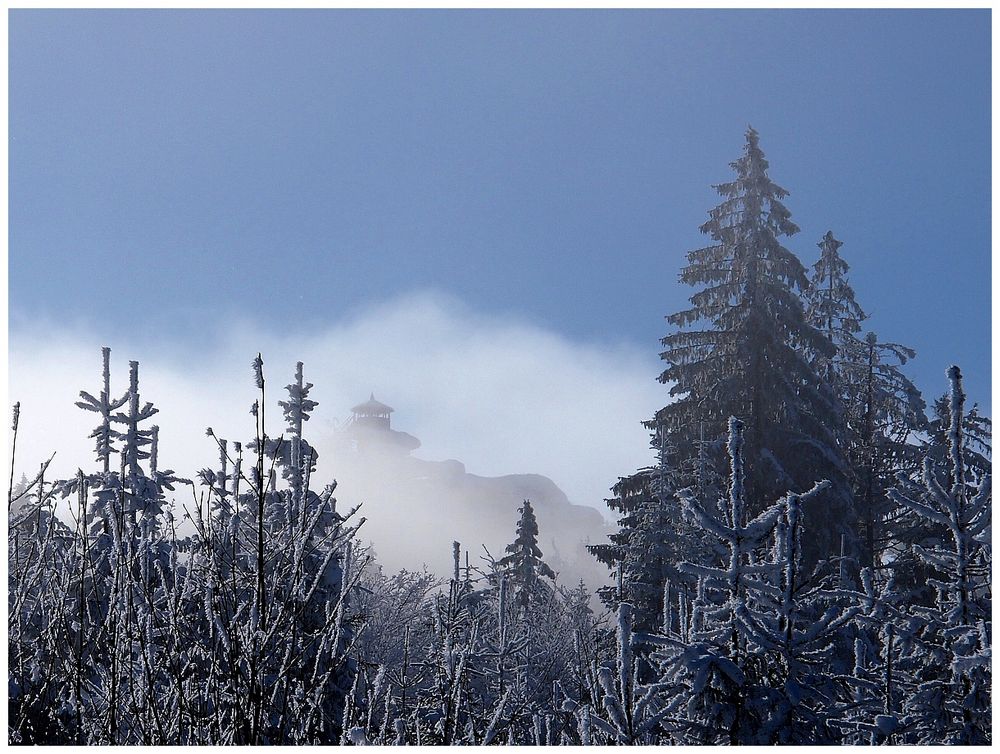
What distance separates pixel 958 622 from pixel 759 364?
13234 mm

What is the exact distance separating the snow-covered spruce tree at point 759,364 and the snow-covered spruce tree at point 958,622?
421 inches

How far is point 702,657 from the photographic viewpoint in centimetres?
584

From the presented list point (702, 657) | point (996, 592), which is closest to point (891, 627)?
point (996, 592)

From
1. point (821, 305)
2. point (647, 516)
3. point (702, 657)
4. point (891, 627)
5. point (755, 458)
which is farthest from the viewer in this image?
point (821, 305)

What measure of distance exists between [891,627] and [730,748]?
2832mm

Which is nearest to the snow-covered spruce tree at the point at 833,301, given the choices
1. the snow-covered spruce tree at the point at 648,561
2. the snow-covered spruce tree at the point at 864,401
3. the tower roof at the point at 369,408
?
the snow-covered spruce tree at the point at 864,401

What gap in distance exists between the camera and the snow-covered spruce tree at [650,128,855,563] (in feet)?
59.7

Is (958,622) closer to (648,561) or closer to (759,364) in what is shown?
(648,561)

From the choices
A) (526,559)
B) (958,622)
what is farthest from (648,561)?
(526,559)

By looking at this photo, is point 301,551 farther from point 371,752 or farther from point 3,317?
point 3,317

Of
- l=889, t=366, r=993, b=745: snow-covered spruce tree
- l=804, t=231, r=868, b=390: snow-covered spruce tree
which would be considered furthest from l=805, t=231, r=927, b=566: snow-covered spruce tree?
l=889, t=366, r=993, b=745: snow-covered spruce tree

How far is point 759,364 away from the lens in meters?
19.5

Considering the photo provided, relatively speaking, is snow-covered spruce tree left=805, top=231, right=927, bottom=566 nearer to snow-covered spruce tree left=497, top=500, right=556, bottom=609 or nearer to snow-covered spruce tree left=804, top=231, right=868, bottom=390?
snow-covered spruce tree left=804, top=231, right=868, bottom=390

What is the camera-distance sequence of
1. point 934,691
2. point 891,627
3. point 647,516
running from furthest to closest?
point 647,516, point 891,627, point 934,691
